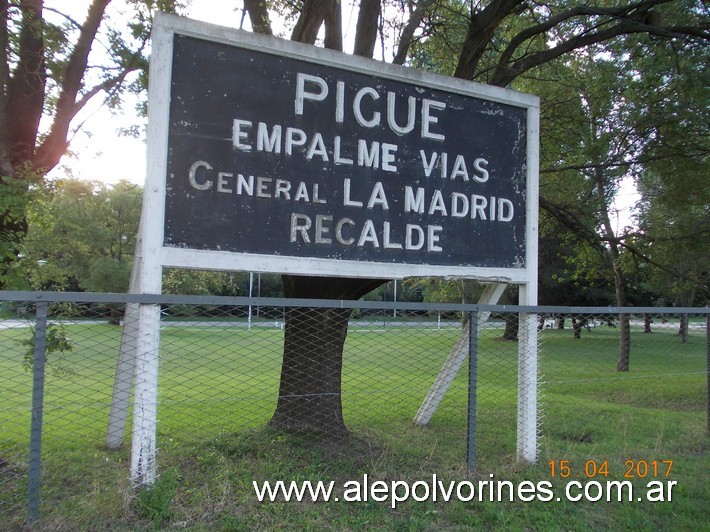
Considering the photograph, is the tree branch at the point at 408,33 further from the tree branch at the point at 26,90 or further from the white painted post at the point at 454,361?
the tree branch at the point at 26,90

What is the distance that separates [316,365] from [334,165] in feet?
8.09

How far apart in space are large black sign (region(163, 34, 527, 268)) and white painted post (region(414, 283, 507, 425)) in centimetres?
60

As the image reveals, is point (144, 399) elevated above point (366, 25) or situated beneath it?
situated beneath

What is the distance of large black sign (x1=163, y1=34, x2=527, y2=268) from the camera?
4.14 meters

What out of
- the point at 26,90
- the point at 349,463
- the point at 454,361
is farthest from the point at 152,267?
the point at 454,361

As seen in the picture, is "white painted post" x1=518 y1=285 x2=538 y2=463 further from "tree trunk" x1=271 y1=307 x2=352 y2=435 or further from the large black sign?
"tree trunk" x1=271 y1=307 x2=352 y2=435

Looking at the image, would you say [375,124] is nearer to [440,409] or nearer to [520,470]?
[520,470]

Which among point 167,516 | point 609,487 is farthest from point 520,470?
point 167,516

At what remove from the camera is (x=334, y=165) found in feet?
15.3

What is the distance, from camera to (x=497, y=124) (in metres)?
5.50

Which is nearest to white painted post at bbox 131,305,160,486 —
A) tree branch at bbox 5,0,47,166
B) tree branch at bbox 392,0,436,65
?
tree branch at bbox 5,0,47,166

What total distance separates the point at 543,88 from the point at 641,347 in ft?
61.4

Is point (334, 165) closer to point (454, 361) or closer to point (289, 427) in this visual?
point (454, 361)

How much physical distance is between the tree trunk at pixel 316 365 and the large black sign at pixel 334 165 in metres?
1.34
